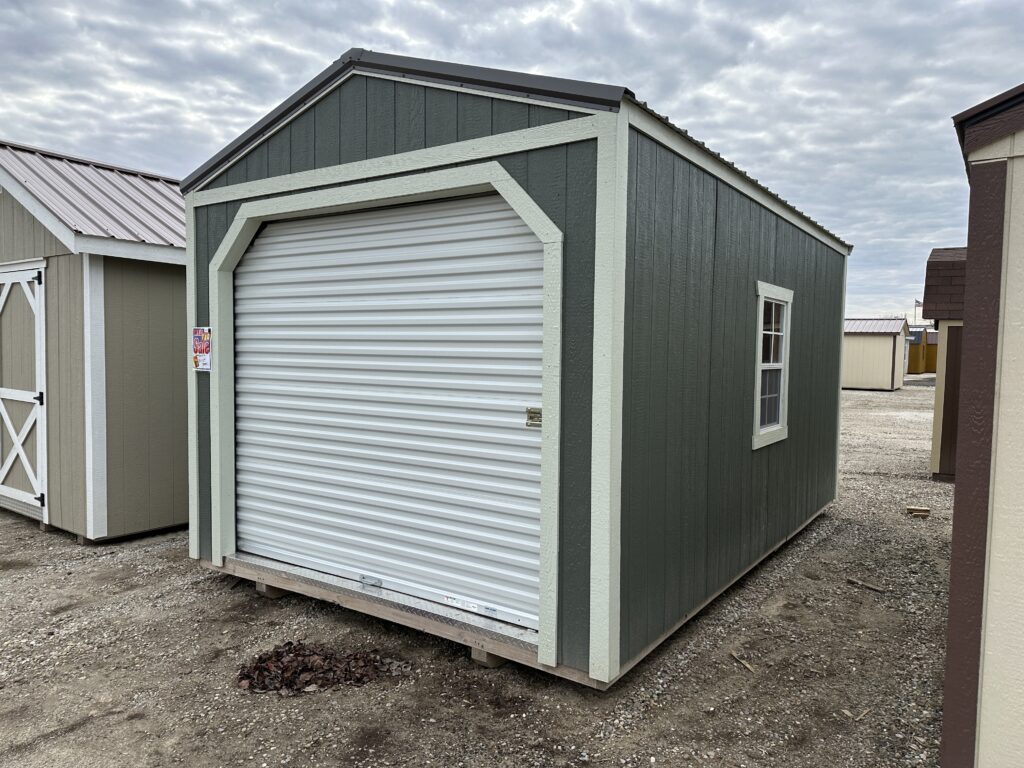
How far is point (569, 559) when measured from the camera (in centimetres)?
308

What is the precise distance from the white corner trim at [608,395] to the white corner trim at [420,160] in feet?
0.58

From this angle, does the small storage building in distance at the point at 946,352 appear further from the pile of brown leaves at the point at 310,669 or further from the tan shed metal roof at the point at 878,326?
the tan shed metal roof at the point at 878,326

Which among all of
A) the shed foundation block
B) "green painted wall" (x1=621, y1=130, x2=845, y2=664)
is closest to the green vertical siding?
"green painted wall" (x1=621, y1=130, x2=845, y2=664)

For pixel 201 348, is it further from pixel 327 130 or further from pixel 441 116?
pixel 441 116

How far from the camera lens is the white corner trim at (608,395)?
288 cm

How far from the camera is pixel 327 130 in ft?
12.6

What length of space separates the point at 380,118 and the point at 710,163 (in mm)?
1850

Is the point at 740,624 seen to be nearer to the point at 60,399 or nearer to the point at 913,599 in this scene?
the point at 913,599

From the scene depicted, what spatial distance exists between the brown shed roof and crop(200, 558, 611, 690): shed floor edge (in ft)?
27.7

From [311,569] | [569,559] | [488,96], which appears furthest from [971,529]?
[311,569]

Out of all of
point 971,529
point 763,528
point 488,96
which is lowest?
point 763,528

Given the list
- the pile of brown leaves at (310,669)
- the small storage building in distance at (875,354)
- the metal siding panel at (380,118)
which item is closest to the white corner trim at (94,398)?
the pile of brown leaves at (310,669)

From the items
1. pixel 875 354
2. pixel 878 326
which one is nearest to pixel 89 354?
pixel 875 354

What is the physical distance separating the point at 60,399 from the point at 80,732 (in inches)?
141
